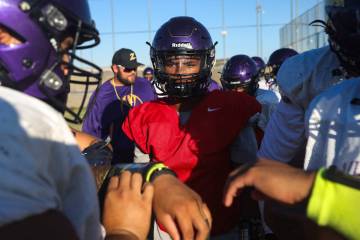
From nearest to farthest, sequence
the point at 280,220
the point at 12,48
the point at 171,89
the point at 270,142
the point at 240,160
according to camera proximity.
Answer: the point at 12,48
the point at 280,220
the point at 270,142
the point at 240,160
the point at 171,89

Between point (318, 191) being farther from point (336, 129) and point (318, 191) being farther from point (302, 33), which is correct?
point (302, 33)

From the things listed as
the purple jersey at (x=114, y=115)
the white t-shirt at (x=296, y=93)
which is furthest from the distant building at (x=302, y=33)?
the white t-shirt at (x=296, y=93)

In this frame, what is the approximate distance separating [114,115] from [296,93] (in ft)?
11.1

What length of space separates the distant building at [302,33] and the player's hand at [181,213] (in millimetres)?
15805

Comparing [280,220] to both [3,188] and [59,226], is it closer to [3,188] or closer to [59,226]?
[59,226]

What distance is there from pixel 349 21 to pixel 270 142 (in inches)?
31.5

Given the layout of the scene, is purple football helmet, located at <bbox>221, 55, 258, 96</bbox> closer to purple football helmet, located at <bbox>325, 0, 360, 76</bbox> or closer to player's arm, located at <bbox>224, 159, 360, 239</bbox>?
purple football helmet, located at <bbox>325, 0, 360, 76</bbox>

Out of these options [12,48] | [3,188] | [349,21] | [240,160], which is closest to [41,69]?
[12,48]

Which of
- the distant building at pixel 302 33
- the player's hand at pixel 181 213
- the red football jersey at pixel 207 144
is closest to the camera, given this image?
the player's hand at pixel 181 213

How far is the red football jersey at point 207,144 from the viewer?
268 centimetres

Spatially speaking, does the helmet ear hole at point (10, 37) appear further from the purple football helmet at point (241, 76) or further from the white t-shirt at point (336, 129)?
the purple football helmet at point (241, 76)

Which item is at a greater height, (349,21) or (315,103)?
(349,21)

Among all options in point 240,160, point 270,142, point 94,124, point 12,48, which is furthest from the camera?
point 94,124

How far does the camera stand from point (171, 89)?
2908mm
